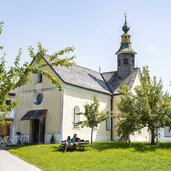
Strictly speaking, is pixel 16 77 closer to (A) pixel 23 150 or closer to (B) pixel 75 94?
(A) pixel 23 150

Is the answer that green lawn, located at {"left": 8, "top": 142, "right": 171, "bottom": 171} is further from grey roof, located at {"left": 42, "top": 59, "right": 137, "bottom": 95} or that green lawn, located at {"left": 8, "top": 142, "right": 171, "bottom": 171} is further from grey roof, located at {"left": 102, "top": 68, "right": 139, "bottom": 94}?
grey roof, located at {"left": 102, "top": 68, "right": 139, "bottom": 94}

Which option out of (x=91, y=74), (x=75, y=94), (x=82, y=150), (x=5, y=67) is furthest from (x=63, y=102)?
(x=5, y=67)

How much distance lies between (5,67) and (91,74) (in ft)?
89.5

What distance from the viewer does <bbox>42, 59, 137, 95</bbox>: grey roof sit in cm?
2966

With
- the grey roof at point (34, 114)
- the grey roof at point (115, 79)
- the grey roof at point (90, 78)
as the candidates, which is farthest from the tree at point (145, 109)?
the grey roof at point (115, 79)

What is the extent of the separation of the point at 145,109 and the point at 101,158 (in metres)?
7.91

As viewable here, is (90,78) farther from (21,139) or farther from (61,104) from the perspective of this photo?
(21,139)

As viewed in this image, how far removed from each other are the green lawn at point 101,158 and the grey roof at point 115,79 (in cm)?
1328

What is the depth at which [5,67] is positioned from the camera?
9.73m

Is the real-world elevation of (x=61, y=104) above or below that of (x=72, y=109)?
above

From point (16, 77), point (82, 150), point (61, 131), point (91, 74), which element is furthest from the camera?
point (91, 74)

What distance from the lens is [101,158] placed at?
19.4m

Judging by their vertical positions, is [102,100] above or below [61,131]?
above

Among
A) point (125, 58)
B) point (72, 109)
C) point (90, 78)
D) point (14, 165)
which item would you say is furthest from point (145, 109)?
point (125, 58)
